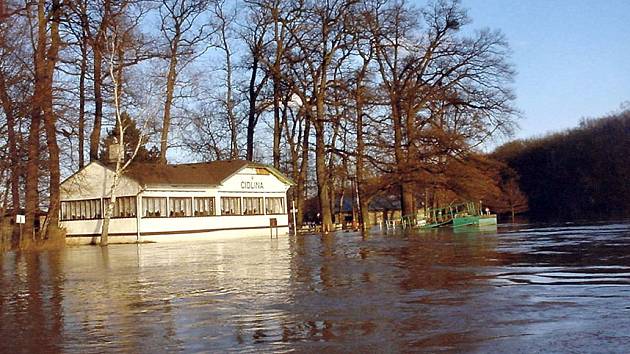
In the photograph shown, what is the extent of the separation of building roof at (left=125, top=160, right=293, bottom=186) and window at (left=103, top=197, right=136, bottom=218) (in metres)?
1.45

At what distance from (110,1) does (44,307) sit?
34166mm

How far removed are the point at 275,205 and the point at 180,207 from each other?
8.77 m

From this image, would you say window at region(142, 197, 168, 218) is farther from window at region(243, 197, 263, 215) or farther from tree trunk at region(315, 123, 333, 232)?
tree trunk at region(315, 123, 333, 232)

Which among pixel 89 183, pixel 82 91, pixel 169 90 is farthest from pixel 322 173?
pixel 82 91

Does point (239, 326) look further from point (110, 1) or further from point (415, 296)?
point (110, 1)

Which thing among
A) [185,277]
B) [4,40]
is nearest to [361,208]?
[4,40]

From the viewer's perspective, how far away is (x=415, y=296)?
13039mm

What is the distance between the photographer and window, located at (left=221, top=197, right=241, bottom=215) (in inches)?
2025

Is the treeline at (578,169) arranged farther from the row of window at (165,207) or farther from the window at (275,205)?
the row of window at (165,207)

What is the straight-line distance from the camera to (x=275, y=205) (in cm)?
5556

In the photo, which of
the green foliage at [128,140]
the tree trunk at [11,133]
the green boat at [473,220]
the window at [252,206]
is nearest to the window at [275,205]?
the window at [252,206]

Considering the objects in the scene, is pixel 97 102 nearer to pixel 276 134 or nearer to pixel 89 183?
pixel 89 183

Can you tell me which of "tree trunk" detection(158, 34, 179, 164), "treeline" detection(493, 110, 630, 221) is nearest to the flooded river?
"tree trunk" detection(158, 34, 179, 164)

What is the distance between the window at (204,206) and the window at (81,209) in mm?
5957
